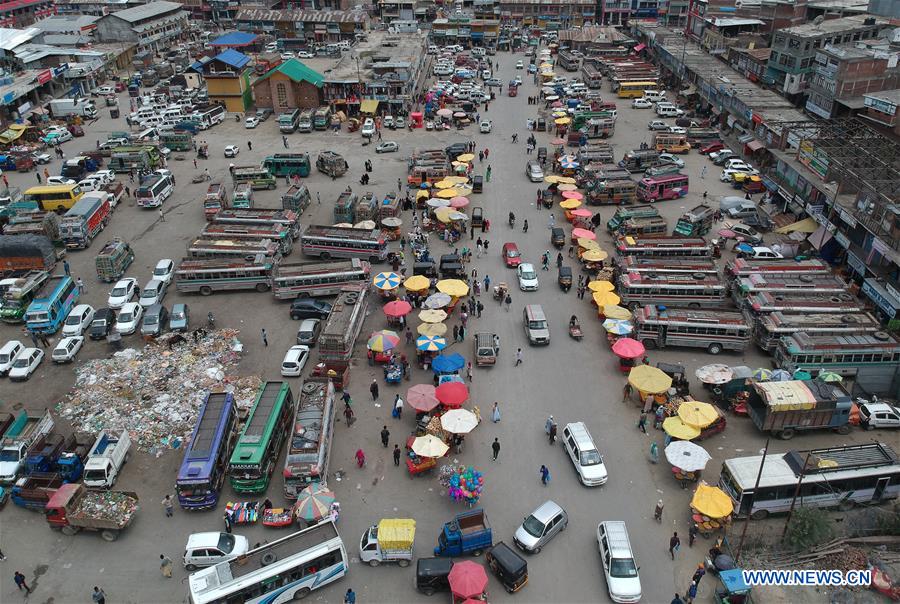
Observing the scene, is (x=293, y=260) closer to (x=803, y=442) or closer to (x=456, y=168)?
(x=456, y=168)

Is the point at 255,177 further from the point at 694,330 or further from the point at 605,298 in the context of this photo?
the point at 694,330

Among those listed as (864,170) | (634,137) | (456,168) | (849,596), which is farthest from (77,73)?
(849,596)

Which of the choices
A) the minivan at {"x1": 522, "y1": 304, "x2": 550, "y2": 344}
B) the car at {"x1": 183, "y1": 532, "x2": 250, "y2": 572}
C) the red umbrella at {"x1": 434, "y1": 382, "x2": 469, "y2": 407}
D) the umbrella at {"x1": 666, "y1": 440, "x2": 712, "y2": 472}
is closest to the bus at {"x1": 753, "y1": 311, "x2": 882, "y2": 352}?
the umbrella at {"x1": 666, "y1": 440, "x2": 712, "y2": 472}

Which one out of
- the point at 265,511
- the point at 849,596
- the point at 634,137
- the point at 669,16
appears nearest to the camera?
Answer: the point at 849,596

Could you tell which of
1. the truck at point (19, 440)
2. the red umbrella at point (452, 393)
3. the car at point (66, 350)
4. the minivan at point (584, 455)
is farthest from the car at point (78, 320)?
the minivan at point (584, 455)

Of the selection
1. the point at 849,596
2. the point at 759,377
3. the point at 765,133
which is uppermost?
the point at 765,133

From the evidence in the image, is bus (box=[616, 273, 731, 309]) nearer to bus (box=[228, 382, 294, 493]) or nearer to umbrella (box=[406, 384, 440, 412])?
umbrella (box=[406, 384, 440, 412])
